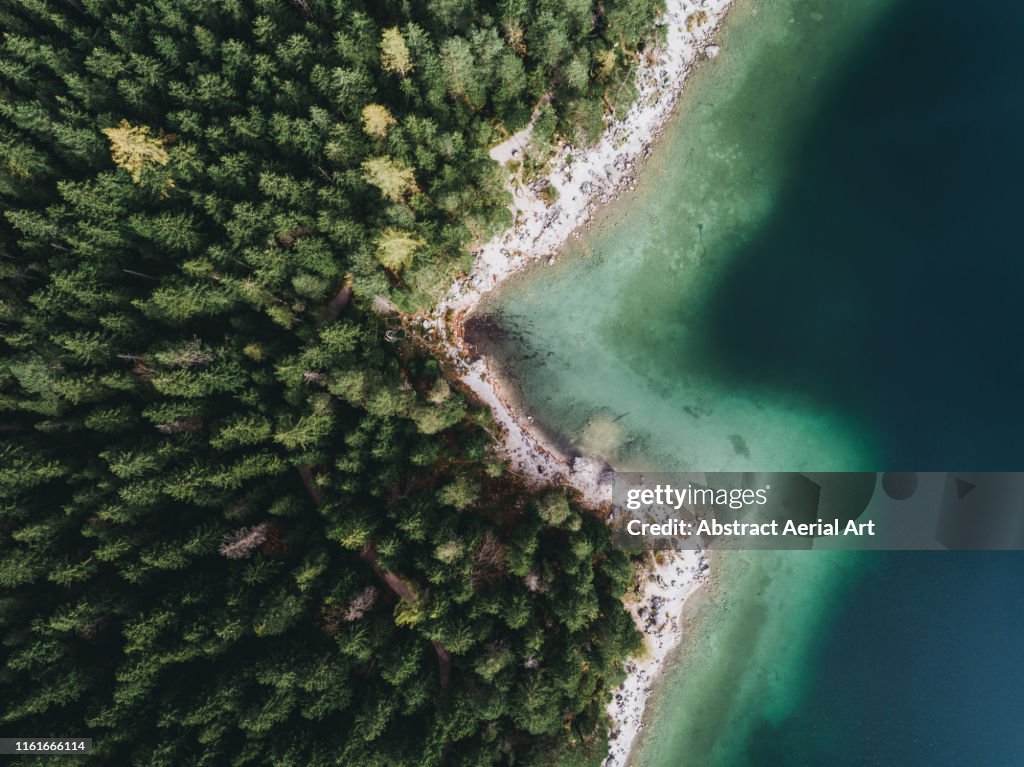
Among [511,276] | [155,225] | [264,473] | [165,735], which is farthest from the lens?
[511,276]

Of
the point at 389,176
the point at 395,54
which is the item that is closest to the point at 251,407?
the point at 389,176

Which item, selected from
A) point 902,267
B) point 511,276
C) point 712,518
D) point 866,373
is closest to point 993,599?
point 866,373

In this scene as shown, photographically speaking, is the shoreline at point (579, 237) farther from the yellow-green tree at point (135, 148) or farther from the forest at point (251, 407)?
the yellow-green tree at point (135, 148)

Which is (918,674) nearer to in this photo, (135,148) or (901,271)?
(901,271)

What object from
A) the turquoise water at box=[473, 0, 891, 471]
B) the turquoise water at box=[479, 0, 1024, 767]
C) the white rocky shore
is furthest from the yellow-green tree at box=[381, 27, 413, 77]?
the white rocky shore

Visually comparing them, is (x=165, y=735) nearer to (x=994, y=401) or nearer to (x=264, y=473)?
(x=264, y=473)

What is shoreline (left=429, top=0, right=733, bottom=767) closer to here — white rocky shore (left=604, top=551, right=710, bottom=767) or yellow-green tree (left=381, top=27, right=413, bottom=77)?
white rocky shore (left=604, top=551, right=710, bottom=767)

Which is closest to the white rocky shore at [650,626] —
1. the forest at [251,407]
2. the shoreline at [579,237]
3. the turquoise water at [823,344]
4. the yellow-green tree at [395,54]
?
the shoreline at [579,237]
